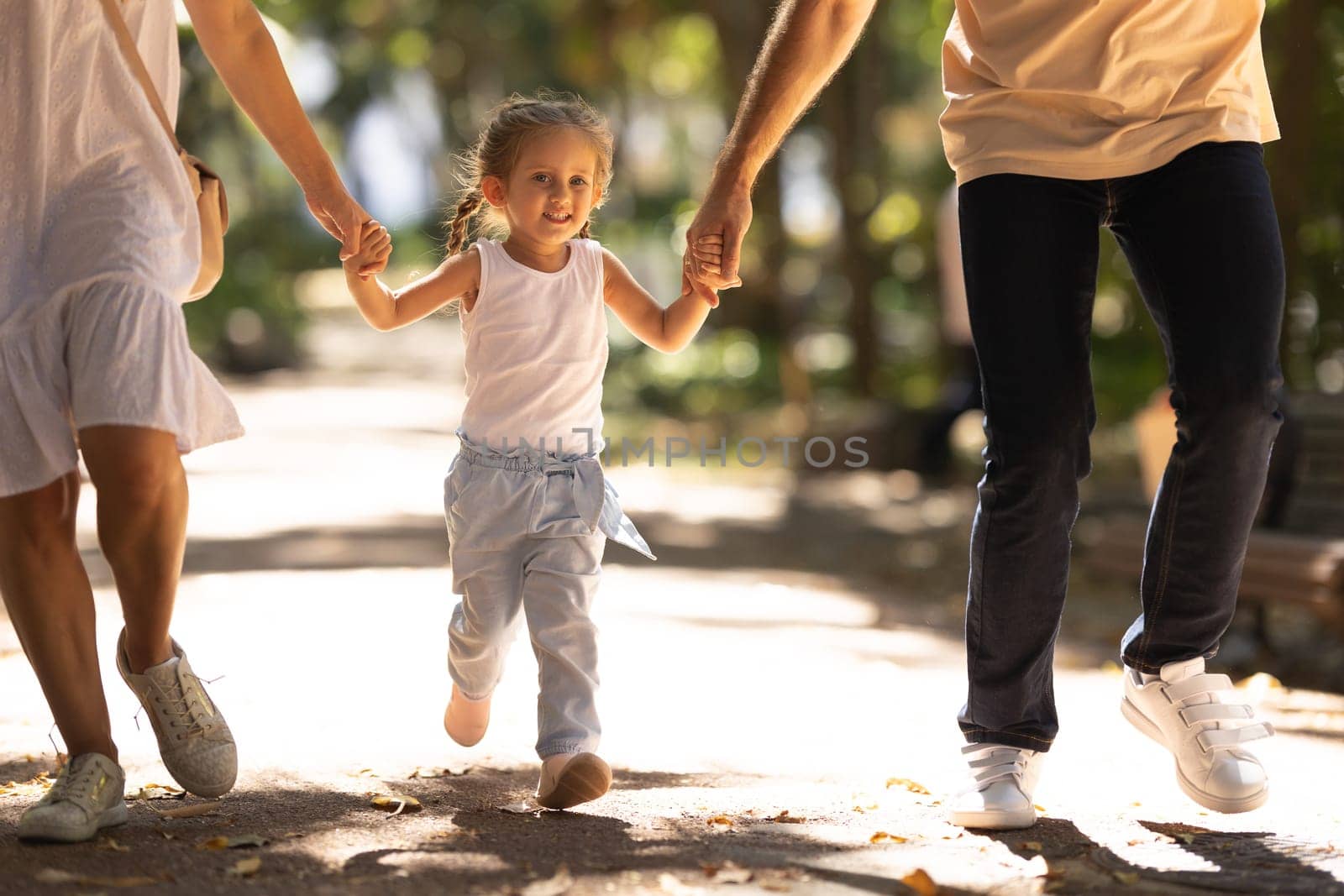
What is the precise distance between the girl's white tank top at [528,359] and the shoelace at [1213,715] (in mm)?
1445

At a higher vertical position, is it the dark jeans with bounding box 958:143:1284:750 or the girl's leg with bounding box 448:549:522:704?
the dark jeans with bounding box 958:143:1284:750

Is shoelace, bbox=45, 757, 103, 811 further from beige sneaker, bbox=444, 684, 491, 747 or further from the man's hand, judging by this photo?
the man's hand

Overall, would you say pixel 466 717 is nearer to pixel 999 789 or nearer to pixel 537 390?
pixel 537 390

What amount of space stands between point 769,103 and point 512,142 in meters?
0.62

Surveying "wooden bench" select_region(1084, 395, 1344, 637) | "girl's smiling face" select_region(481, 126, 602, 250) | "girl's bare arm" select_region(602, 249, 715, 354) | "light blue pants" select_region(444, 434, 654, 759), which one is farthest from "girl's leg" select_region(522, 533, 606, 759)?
"wooden bench" select_region(1084, 395, 1344, 637)

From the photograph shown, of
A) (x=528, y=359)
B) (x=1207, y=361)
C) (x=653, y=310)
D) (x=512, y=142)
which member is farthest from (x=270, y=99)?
(x=1207, y=361)

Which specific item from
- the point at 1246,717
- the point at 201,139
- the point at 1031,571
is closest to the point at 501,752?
the point at 1031,571

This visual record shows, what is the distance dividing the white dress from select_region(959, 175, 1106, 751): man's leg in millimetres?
1614

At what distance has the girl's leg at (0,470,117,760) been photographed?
3.23 metres

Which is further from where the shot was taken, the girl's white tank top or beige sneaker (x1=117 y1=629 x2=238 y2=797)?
the girl's white tank top

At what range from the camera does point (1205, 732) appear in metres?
3.29

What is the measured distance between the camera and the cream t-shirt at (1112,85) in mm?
3291

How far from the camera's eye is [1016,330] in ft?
10.8

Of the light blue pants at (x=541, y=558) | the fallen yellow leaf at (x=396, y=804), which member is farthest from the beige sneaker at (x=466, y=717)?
the fallen yellow leaf at (x=396, y=804)
